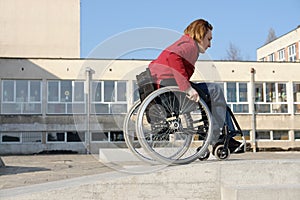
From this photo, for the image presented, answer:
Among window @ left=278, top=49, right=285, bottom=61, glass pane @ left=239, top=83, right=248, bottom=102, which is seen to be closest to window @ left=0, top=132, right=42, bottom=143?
glass pane @ left=239, top=83, right=248, bottom=102

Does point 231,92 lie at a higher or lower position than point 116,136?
higher

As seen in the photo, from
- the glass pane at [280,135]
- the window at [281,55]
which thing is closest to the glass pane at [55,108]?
the glass pane at [280,135]

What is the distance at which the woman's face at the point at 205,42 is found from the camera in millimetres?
5051

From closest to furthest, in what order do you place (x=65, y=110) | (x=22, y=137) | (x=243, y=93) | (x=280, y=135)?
1. (x=22, y=137)
2. (x=65, y=110)
3. (x=280, y=135)
4. (x=243, y=93)

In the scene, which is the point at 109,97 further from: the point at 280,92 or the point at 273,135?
the point at 280,92

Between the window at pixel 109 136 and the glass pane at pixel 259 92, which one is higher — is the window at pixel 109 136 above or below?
below

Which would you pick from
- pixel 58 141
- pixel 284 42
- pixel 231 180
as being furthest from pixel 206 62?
pixel 284 42

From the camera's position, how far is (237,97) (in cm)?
2962

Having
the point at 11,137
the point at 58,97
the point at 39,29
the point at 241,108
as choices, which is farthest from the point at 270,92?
the point at 39,29

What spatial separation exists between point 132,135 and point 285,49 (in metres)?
38.7

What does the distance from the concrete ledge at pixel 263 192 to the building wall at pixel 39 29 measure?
102 ft

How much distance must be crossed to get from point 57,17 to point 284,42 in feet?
64.0

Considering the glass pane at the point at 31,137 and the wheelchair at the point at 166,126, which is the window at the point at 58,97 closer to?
the glass pane at the point at 31,137

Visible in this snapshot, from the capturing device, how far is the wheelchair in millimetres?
4992
